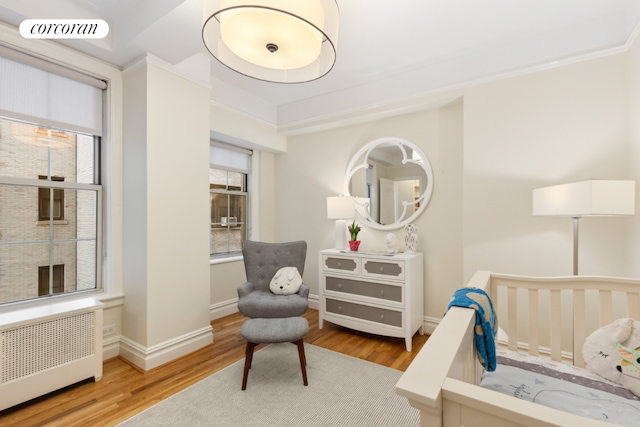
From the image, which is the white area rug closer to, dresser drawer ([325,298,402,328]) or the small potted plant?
dresser drawer ([325,298,402,328])

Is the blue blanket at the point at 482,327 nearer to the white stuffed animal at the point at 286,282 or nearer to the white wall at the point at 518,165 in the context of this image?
the white wall at the point at 518,165

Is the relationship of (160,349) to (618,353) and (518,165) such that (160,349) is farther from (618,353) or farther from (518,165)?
(518,165)

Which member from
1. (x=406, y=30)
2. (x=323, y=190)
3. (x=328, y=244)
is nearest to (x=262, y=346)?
(x=328, y=244)

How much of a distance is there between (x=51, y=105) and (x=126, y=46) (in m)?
0.72

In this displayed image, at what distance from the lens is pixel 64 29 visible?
1992 mm

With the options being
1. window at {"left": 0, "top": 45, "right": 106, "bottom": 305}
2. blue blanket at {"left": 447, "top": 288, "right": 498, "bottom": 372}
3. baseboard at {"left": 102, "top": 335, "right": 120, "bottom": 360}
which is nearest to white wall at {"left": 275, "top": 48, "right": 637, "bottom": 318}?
blue blanket at {"left": 447, "top": 288, "right": 498, "bottom": 372}

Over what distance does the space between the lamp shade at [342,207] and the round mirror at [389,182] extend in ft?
0.79

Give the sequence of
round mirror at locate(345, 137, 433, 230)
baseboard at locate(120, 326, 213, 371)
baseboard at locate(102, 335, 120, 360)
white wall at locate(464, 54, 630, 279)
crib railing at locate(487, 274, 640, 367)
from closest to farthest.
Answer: crib railing at locate(487, 274, 640, 367), white wall at locate(464, 54, 630, 279), baseboard at locate(120, 326, 213, 371), baseboard at locate(102, 335, 120, 360), round mirror at locate(345, 137, 433, 230)

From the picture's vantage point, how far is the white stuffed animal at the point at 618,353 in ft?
3.87

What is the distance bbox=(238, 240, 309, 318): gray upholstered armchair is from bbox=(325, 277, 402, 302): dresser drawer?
0.41 metres

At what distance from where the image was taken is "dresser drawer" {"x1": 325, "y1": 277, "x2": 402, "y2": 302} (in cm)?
271

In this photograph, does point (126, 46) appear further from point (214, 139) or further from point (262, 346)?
point (262, 346)

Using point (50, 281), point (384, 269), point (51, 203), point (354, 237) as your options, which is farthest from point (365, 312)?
point (51, 203)

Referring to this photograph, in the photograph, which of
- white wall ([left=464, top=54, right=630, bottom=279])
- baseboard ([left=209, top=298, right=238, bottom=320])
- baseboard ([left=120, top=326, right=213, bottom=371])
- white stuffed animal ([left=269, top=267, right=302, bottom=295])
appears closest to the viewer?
white wall ([left=464, top=54, right=630, bottom=279])
